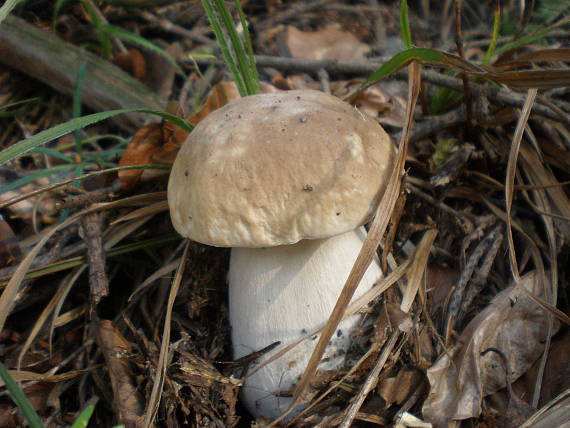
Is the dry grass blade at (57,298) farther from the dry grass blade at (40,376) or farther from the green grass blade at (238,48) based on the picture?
the green grass blade at (238,48)

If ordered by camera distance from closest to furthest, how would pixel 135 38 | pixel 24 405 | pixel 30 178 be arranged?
pixel 24 405 < pixel 30 178 < pixel 135 38

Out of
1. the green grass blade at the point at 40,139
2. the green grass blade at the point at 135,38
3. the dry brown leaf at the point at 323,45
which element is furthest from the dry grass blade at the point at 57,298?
the dry brown leaf at the point at 323,45

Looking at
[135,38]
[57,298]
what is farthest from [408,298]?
[135,38]

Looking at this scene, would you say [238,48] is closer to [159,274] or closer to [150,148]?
[150,148]

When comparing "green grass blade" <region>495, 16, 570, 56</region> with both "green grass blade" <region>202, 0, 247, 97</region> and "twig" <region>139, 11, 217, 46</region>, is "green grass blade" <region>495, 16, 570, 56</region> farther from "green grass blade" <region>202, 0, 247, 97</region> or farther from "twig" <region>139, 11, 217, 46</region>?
"twig" <region>139, 11, 217, 46</region>

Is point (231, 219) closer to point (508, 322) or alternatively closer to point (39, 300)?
point (508, 322)

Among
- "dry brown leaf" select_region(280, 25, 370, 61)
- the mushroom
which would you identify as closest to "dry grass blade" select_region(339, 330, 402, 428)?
the mushroom
